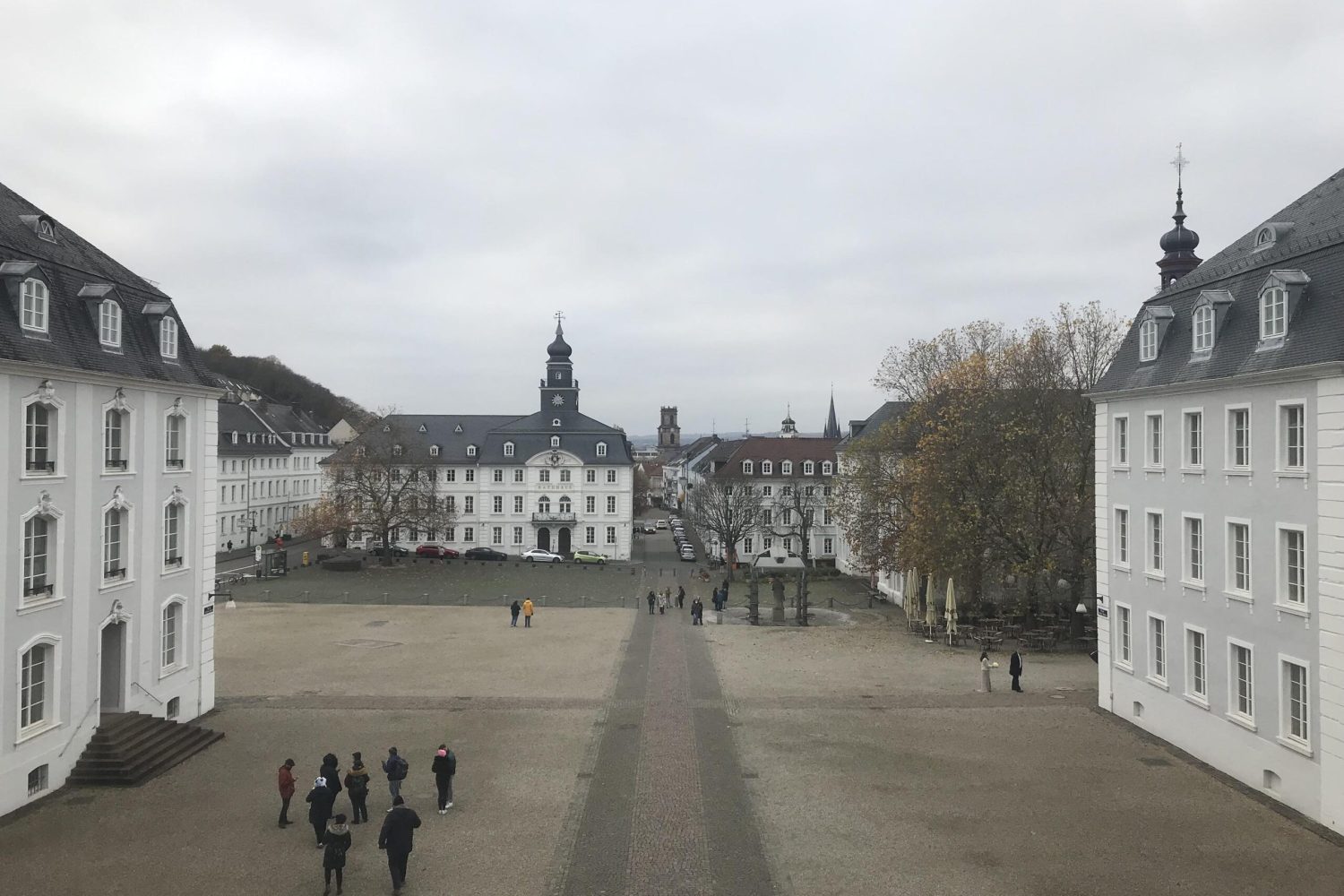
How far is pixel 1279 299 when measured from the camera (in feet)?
53.9

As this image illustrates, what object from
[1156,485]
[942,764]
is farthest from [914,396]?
[942,764]

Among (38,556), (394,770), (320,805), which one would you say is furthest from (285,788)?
(38,556)

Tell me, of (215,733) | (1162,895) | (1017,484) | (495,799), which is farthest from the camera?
(1017,484)

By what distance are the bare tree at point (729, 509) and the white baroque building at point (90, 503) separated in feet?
117

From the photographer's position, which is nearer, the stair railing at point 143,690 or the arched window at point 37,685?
the arched window at point 37,685

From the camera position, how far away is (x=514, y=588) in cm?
4784

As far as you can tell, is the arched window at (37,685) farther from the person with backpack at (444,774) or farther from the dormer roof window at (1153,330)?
the dormer roof window at (1153,330)

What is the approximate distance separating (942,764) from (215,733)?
16.4m

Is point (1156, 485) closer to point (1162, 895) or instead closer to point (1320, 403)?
point (1320, 403)

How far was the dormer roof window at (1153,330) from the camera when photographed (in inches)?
811

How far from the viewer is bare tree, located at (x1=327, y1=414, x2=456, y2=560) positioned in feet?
179

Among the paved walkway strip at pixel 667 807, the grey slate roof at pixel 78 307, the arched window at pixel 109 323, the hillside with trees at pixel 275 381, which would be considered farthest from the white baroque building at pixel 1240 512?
the hillside with trees at pixel 275 381

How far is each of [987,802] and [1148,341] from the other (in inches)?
464

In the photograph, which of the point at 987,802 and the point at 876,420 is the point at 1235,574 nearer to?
the point at 987,802
